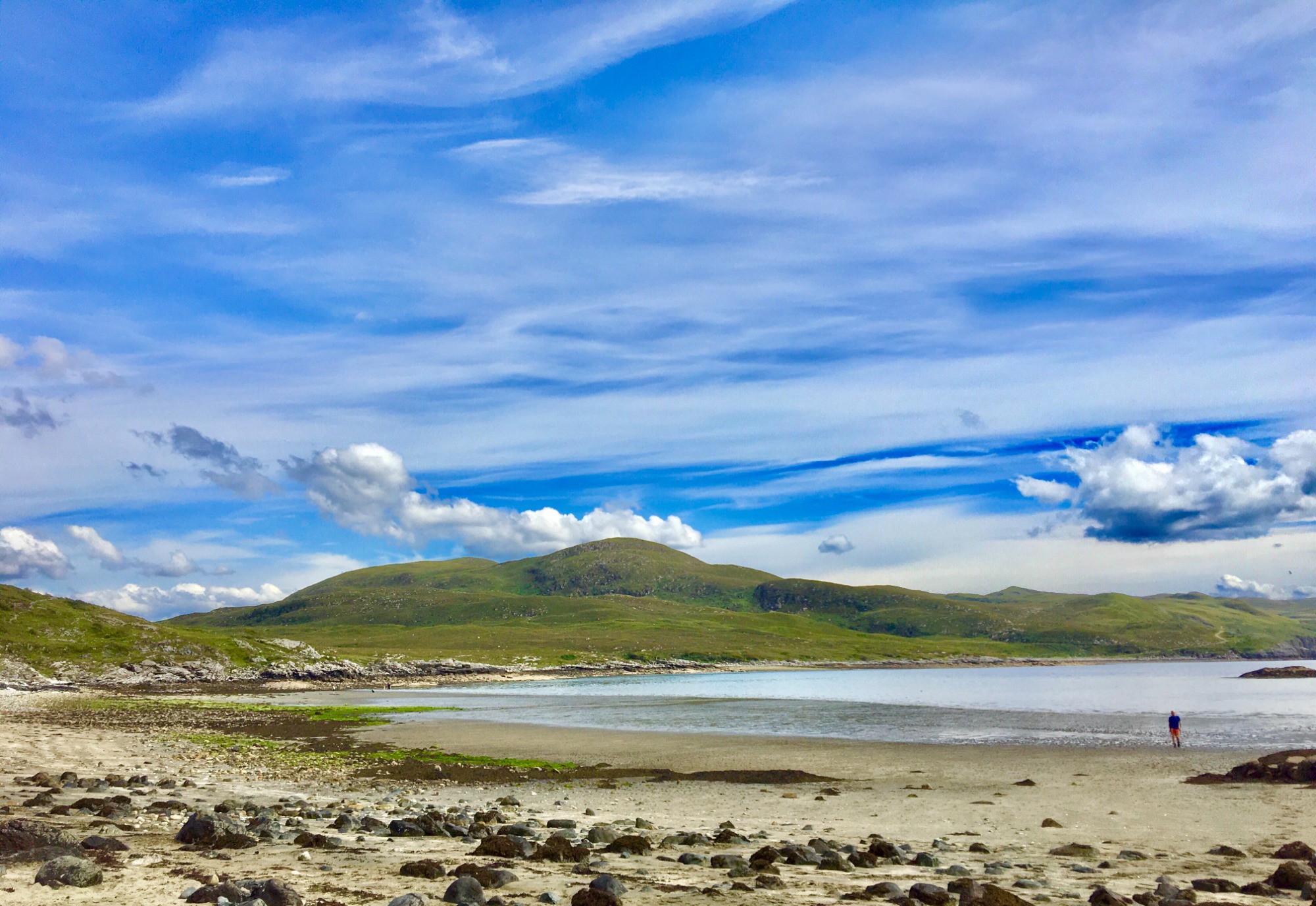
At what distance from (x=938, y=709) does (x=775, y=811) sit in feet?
206

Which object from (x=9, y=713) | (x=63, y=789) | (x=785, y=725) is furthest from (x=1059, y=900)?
(x=9, y=713)

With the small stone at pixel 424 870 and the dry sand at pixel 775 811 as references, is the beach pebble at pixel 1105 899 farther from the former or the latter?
the small stone at pixel 424 870

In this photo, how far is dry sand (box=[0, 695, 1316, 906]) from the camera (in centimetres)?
1576

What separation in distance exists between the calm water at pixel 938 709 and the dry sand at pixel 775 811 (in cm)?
954

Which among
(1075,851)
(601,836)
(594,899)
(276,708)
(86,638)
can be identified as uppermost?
(594,899)

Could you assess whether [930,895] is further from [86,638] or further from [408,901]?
[86,638]

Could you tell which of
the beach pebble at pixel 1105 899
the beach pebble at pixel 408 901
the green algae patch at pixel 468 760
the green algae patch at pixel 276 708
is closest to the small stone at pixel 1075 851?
the beach pebble at pixel 1105 899

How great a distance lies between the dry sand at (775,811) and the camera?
620 inches

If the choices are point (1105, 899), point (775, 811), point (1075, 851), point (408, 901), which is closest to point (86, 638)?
point (775, 811)

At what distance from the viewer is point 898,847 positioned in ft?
68.5

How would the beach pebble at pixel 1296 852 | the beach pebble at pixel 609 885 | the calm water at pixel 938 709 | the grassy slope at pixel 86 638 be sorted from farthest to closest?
the grassy slope at pixel 86 638
the calm water at pixel 938 709
the beach pebble at pixel 1296 852
the beach pebble at pixel 609 885

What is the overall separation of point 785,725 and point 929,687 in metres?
80.5

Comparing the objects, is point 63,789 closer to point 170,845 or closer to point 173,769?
point 173,769

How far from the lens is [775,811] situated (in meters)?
28.5
